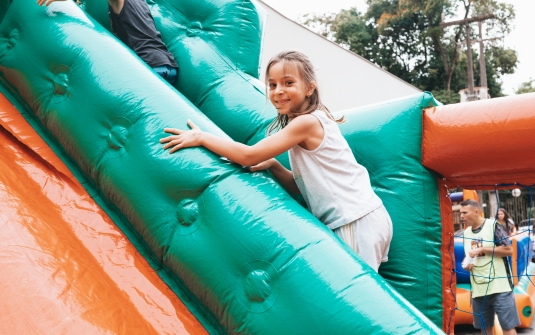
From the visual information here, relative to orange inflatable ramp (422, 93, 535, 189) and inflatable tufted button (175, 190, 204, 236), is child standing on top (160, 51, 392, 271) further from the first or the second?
orange inflatable ramp (422, 93, 535, 189)

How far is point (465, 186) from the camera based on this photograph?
150 cm

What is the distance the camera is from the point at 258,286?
1.10 meters

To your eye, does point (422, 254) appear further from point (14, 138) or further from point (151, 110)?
point (14, 138)

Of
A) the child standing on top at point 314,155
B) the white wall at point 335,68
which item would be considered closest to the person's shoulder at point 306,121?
the child standing on top at point 314,155

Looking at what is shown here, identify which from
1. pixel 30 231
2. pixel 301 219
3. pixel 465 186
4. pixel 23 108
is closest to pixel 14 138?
pixel 23 108

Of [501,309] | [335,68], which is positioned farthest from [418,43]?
[501,309]

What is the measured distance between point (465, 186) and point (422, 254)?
255mm

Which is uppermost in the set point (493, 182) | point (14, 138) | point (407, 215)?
point (14, 138)

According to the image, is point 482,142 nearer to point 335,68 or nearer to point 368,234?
point 368,234

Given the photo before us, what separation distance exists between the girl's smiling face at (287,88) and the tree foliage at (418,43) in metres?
19.7

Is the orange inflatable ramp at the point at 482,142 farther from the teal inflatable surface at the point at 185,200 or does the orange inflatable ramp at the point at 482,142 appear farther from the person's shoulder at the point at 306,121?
the teal inflatable surface at the point at 185,200

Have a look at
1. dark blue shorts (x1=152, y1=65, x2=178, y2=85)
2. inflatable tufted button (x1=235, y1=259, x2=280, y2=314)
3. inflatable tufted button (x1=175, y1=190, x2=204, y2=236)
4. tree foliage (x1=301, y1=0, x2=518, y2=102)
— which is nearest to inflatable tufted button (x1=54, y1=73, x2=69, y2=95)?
dark blue shorts (x1=152, y1=65, x2=178, y2=85)

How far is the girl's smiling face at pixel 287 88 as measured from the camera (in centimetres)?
132

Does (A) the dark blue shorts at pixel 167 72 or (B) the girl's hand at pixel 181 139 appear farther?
(A) the dark blue shorts at pixel 167 72
